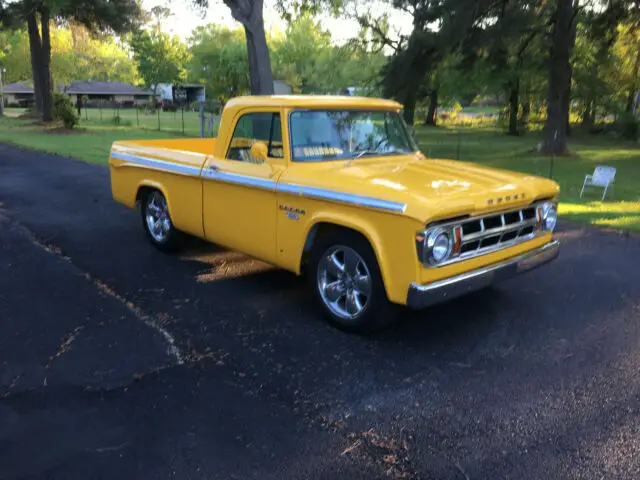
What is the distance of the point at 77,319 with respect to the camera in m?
4.78

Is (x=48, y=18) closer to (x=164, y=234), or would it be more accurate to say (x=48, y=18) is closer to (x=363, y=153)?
(x=164, y=234)

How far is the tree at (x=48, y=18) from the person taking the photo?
2850 centimetres

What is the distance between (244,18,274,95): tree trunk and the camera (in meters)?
16.2

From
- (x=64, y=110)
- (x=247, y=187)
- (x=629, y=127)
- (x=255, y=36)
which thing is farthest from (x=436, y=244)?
(x=629, y=127)

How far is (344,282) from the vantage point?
454 cm

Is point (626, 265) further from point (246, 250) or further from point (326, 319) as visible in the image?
point (246, 250)

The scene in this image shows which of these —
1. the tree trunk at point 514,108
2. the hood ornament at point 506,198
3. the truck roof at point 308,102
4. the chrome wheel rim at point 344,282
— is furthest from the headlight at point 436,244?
the tree trunk at point 514,108

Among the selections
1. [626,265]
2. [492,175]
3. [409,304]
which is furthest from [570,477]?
[626,265]

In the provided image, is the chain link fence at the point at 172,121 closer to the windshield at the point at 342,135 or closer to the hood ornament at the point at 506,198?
the windshield at the point at 342,135

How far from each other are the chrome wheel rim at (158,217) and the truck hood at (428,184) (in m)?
2.43

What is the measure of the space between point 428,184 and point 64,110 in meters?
29.6

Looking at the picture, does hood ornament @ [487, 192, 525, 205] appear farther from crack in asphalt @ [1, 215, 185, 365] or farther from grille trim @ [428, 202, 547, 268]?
crack in asphalt @ [1, 215, 185, 365]

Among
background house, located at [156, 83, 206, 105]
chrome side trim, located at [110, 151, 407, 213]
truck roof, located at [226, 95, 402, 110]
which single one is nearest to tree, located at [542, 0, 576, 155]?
truck roof, located at [226, 95, 402, 110]

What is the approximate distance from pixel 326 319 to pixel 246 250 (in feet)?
3.73
